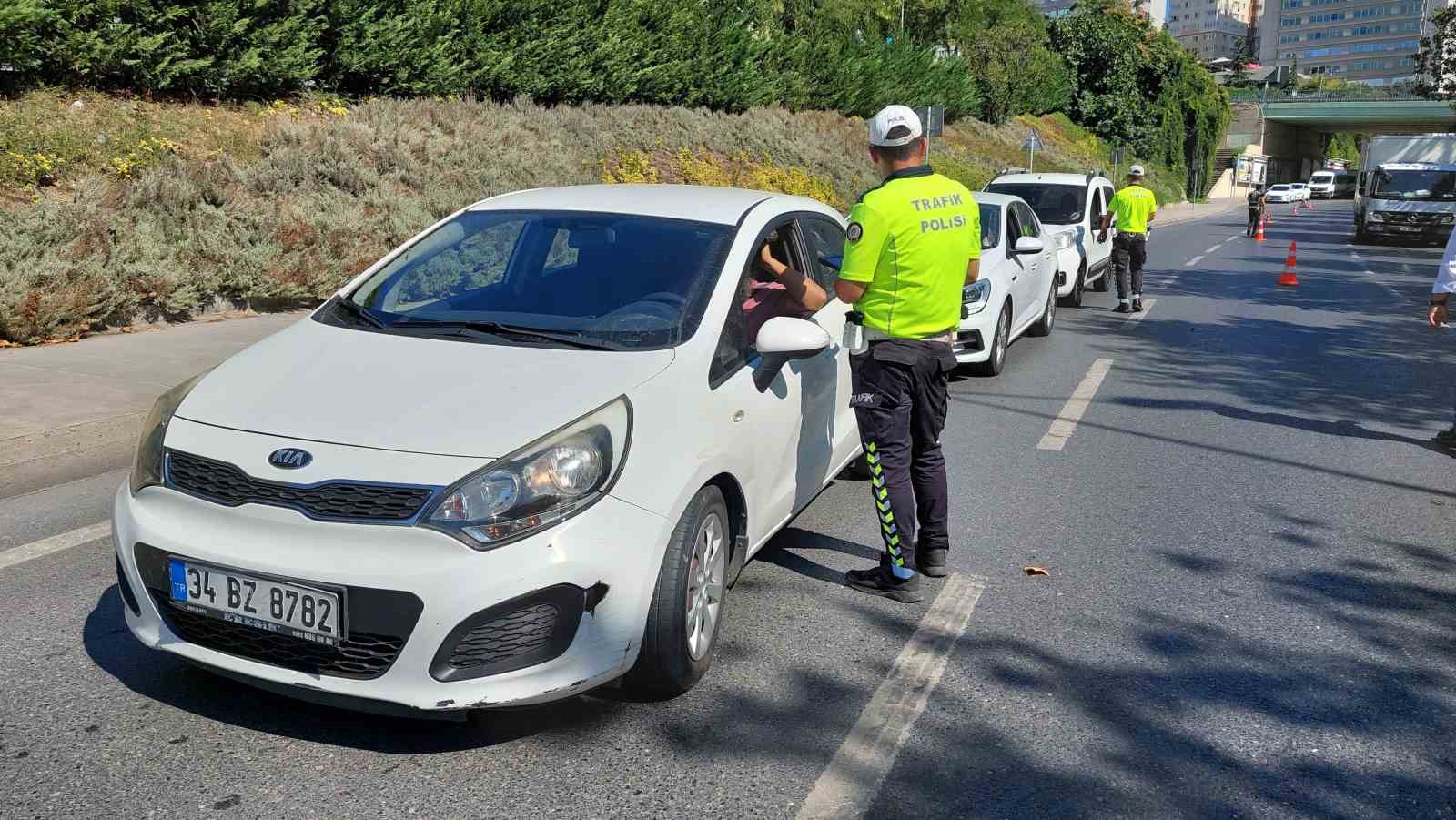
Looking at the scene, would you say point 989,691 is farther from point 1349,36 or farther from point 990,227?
point 1349,36

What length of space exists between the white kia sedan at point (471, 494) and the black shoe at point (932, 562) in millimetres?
838

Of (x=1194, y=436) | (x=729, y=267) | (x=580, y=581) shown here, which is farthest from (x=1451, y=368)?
(x=580, y=581)

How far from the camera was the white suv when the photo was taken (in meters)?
15.1

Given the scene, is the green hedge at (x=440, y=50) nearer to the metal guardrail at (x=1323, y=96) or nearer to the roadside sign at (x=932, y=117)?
the roadside sign at (x=932, y=117)

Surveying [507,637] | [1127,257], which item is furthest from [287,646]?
[1127,257]

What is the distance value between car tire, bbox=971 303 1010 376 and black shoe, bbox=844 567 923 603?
5.41 metres

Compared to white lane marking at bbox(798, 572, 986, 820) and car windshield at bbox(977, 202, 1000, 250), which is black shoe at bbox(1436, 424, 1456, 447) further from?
white lane marking at bbox(798, 572, 986, 820)

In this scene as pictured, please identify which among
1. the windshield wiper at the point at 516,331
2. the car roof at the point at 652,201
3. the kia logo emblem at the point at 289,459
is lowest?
the kia logo emblem at the point at 289,459

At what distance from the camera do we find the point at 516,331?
419 cm

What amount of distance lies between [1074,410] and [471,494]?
21.6 ft

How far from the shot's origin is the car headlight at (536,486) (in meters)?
3.17

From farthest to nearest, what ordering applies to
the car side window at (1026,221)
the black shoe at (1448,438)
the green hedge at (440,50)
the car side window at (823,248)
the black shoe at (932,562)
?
the green hedge at (440,50) < the car side window at (1026,221) < the black shoe at (1448,438) < the car side window at (823,248) < the black shoe at (932,562)

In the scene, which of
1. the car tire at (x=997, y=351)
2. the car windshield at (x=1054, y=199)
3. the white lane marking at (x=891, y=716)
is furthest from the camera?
the car windshield at (x=1054, y=199)

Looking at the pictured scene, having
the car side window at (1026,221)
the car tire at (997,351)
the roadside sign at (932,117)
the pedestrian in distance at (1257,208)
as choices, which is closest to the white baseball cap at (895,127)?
the car tire at (997,351)
